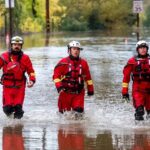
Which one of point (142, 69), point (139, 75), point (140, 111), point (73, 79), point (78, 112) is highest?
point (142, 69)

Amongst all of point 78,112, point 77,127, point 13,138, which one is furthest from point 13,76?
point 13,138

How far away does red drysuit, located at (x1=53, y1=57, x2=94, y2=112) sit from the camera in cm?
1219

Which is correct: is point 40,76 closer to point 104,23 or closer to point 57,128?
point 57,128

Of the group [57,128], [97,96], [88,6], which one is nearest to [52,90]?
[97,96]

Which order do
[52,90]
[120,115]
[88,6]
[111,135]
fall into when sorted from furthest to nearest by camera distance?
[88,6]
[52,90]
[120,115]
[111,135]

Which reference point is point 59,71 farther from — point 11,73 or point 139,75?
point 139,75

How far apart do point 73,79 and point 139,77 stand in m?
1.31

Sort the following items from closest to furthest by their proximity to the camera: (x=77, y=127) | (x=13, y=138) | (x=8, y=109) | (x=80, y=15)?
(x=13, y=138)
(x=77, y=127)
(x=8, y=109)
(x=80, y=15)

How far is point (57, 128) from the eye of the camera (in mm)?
11188

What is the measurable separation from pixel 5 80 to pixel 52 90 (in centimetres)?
526

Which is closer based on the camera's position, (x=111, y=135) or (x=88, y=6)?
(x=111, y=135)

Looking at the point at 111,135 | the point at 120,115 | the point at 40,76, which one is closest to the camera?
the point at 111,135

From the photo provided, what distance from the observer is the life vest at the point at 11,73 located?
1219cm

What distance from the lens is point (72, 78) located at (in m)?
12.2
